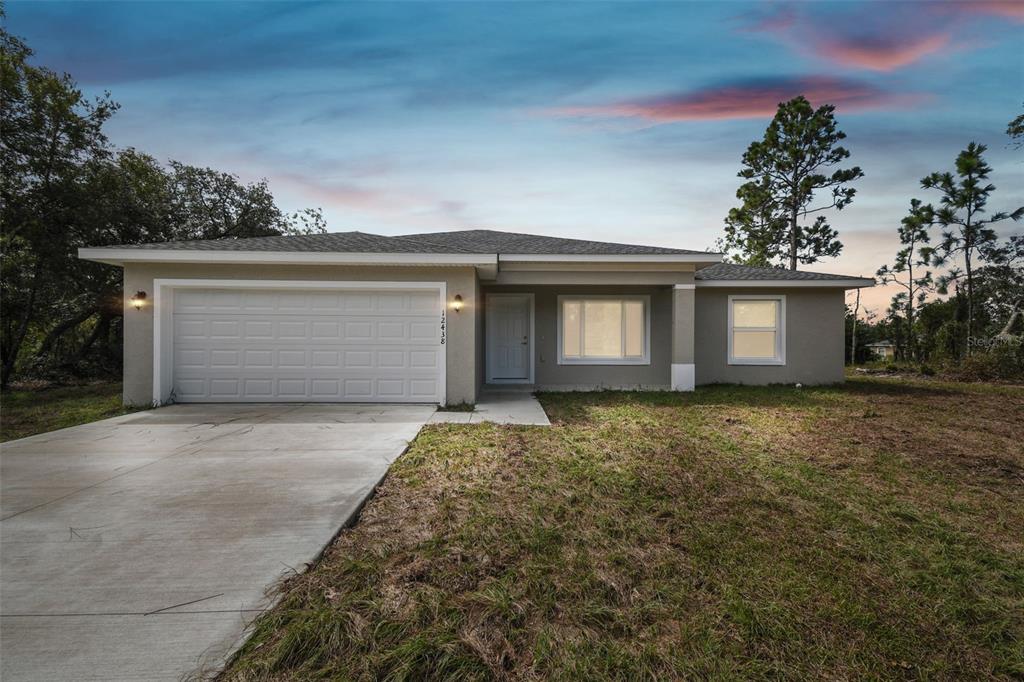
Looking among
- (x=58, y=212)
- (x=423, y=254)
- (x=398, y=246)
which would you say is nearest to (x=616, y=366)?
(x=423, y=254)

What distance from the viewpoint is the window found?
34.1ft

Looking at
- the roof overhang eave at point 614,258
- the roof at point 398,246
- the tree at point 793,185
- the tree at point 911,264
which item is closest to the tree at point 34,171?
the roof at point 398,246

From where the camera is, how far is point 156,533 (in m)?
2.80

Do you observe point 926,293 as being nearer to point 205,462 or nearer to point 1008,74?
point 1008,74

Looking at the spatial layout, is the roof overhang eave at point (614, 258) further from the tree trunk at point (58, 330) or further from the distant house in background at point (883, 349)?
the distant house in background at point (883, 349)

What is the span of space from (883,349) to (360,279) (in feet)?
76.6

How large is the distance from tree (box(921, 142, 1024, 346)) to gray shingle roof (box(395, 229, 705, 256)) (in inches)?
603

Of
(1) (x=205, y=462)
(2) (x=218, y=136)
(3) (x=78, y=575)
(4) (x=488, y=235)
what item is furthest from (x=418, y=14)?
(3) (x=78, y=575)

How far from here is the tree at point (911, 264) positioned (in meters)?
17.9

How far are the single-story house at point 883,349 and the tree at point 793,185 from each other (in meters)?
4.45

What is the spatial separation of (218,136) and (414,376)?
849 cm

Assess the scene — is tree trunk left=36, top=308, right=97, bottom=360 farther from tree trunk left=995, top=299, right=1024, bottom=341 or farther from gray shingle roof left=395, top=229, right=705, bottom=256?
tree trunk left=995, top=299, right=1024, bottom=341

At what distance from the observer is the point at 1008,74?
11359 millimetres

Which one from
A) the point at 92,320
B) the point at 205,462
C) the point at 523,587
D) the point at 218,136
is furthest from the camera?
the point at 92,320
